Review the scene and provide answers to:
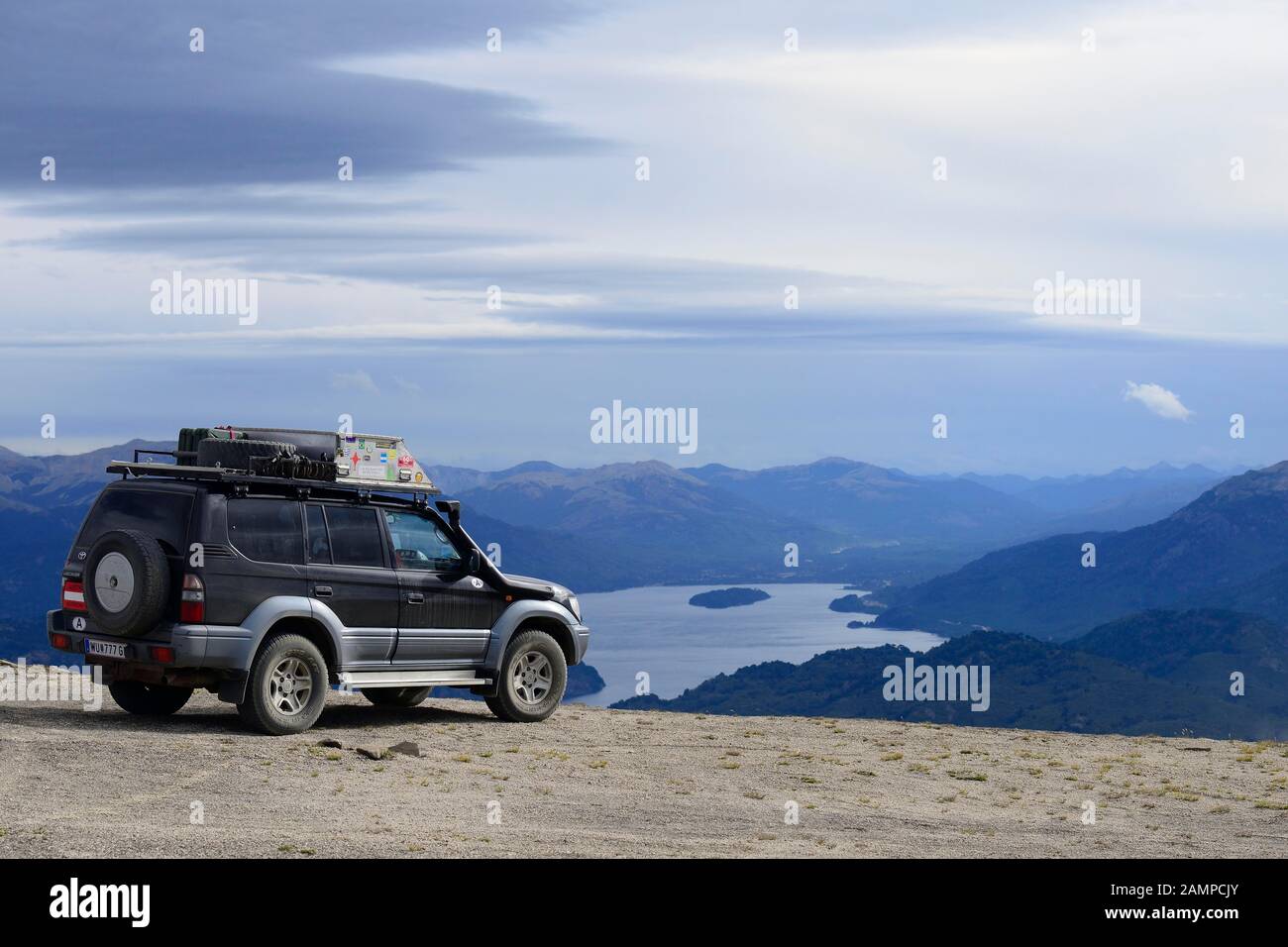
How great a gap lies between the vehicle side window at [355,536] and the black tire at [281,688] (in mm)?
976

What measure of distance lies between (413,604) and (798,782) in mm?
4397

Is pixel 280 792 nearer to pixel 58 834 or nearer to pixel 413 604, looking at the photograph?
pixel 58 834

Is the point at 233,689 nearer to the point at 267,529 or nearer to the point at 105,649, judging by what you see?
the point at 105,649

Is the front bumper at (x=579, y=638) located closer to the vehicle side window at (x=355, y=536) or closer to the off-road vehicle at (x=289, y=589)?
the off-road vehicle at (x=289, y=589)

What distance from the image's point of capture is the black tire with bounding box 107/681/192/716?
→ 1578 cm

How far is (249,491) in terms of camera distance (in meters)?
14.4

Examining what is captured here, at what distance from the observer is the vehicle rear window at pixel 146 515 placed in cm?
1397

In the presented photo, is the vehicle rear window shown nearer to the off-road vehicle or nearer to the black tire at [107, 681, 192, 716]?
the off-road vehicle

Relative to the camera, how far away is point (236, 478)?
1420cm

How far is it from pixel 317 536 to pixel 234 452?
1175mm

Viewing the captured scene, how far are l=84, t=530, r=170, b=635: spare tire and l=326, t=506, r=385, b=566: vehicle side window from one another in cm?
171

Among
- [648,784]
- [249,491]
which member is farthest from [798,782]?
[249,491]

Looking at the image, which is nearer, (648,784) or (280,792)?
(280,792)
